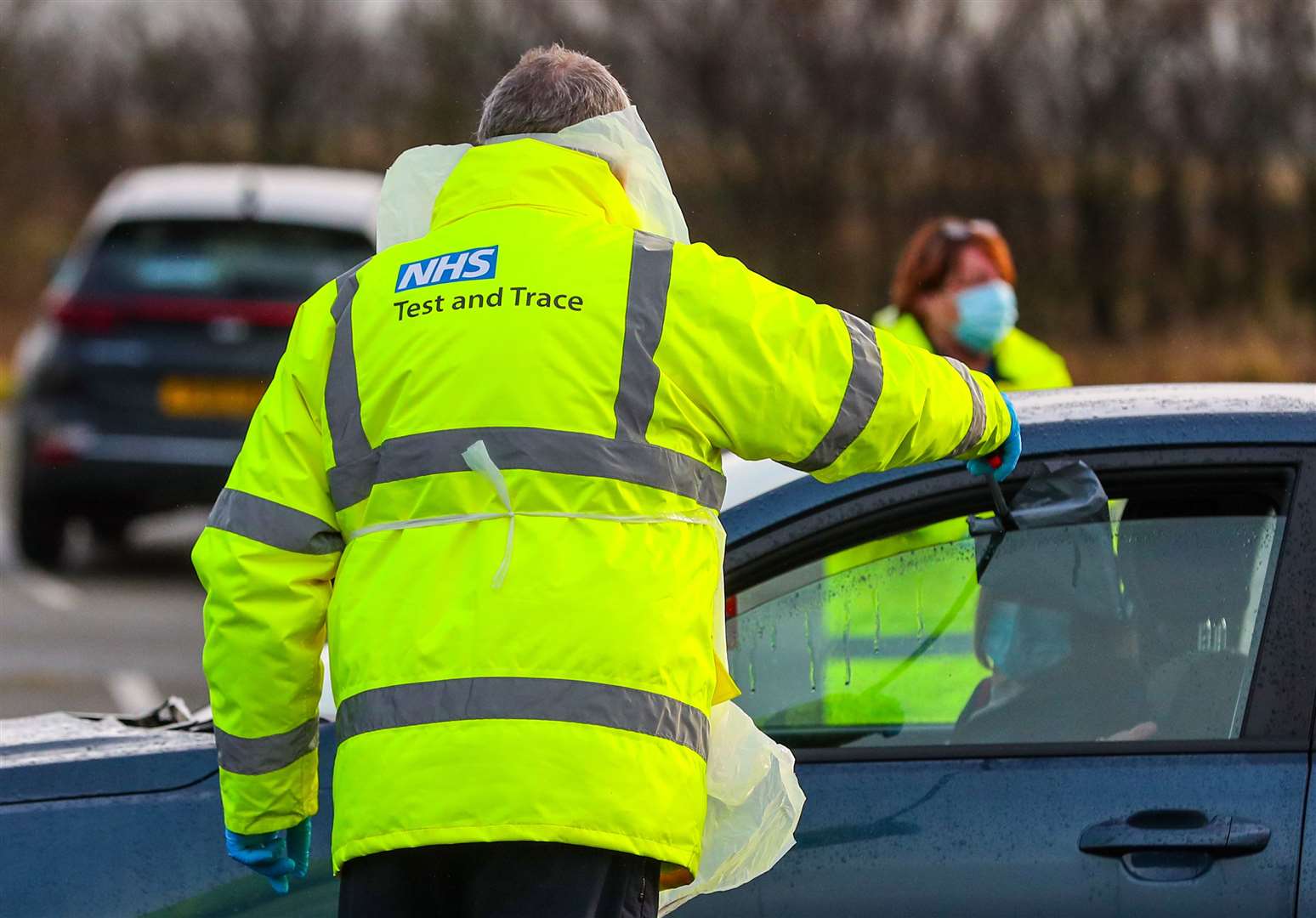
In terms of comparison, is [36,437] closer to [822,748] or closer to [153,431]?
[153,431]

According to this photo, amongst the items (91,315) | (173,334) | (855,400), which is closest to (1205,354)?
(173,334)

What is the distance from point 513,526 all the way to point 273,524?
1.00ft

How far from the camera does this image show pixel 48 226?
3123cm

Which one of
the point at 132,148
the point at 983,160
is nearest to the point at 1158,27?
the point at 983,160

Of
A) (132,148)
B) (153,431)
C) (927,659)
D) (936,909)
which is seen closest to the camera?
(936,909)

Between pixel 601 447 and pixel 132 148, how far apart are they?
30101 millimetres

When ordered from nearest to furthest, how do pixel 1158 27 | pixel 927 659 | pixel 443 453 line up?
pixel 443 453 → pixel 927 659 → pixel 1158 27

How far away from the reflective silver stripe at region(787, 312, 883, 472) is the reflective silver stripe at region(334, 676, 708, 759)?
0.37m

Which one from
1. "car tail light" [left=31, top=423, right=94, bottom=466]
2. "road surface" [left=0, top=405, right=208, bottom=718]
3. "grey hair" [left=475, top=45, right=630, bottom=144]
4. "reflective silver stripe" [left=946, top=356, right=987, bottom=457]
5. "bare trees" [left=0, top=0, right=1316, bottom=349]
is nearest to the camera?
"grey hair" [left=475, top=45, right=630, bottom=144]

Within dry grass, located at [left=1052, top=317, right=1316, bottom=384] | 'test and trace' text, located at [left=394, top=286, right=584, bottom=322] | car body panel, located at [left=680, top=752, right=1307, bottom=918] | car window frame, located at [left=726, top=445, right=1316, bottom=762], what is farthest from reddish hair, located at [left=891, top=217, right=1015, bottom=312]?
dry grass, located at [left=1052, top=317, right=1316, bottom=384]

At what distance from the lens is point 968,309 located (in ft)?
17.1

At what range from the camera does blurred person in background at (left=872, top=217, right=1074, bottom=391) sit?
5227 millimetres

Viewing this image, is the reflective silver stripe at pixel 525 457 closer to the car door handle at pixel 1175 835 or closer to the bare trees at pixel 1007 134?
the car door handle at pixel 1175 835

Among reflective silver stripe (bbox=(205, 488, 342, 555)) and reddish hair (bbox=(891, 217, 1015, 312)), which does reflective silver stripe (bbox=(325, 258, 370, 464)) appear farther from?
reddish hair (bbox=(891, 217, 1015, 312))
